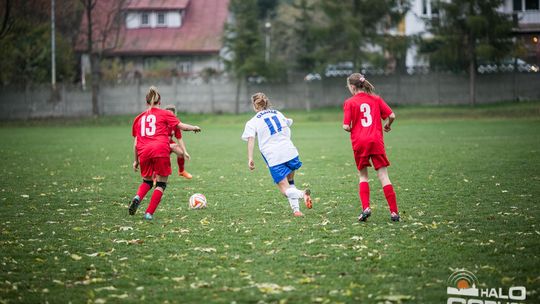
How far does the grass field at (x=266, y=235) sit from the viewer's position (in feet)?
21.6

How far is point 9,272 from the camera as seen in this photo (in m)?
7.34

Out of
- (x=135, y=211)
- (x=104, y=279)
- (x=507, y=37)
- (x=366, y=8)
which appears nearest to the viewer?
(x=104, y=279)

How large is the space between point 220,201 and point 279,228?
313 centimetres

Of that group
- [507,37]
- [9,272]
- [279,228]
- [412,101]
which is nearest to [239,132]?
[412,101]

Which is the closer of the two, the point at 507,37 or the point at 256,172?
the point at 256,172

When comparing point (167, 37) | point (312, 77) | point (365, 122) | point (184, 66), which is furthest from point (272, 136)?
point (167, 37)

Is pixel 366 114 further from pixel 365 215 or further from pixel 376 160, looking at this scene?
pixel 365 215

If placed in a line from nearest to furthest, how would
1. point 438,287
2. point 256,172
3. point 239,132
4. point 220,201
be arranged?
point 438,287
point 220,201
point 256,172
point 239,132

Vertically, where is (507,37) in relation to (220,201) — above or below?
above

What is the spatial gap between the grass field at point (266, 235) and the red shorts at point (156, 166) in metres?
0.75

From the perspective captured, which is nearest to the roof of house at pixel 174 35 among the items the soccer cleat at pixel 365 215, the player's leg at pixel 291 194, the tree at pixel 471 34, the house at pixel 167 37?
the house at pixel 167 37

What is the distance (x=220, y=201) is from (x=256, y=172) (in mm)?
5076

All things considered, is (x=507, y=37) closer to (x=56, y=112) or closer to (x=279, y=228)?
(x=56, y=112)

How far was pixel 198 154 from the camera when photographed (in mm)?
22750
